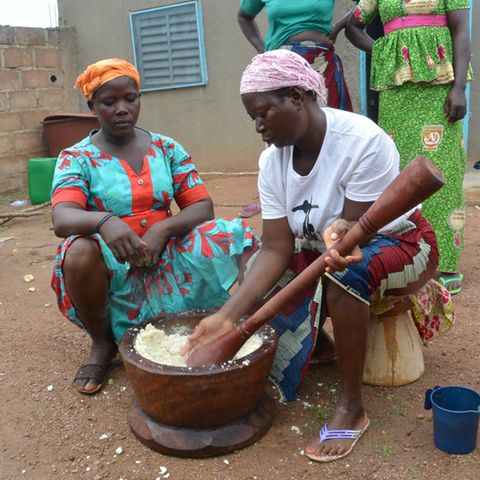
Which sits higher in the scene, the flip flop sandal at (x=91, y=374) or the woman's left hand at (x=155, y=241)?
the woman's left hand at (x=155, y=241)

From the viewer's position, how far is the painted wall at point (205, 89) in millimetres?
7066

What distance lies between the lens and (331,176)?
219 cm

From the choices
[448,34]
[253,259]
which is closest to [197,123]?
[448,34]

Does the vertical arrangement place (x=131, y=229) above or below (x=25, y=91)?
below

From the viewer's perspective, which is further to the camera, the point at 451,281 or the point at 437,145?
the point at 451,281

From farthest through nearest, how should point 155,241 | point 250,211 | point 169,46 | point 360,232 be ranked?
point 169,46 < point 250,211 < point 155,241 < point 360,232

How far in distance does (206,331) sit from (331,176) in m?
0.71

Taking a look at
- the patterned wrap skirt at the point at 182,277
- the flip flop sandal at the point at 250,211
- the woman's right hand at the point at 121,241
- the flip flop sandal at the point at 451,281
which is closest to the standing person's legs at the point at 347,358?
the patterned wrap skirt at the point at 182,277

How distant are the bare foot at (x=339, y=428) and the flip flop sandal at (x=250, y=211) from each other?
340cm

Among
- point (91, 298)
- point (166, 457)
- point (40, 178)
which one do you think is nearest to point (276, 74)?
point (91, 298)

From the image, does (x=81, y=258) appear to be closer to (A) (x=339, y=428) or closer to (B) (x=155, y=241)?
(B) (x=155, y=241)

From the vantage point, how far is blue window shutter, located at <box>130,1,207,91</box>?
7.26 metres

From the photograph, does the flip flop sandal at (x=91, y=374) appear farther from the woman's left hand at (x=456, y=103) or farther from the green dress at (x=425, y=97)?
the woman's left hand at (x=456, y=103)

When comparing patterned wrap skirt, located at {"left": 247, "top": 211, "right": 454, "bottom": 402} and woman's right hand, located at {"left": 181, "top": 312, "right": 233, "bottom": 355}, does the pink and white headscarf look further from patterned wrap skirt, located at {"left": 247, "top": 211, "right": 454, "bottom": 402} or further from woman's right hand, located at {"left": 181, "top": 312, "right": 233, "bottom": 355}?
woman's right hand, located at {"left": 181, "top": 312, "right": 233, "bottom": 355}
